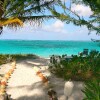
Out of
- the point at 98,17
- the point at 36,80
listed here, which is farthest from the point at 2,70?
the point at 98,17

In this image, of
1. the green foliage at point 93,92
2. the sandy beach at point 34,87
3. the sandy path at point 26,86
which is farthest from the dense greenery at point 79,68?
the green foliage at point 93,92

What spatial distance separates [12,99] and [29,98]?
0.55 m

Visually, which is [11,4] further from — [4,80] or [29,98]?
[29,98]

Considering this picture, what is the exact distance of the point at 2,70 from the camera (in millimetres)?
16359

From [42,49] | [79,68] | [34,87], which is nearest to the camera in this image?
[34,87]

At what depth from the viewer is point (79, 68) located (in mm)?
Answer: 13711

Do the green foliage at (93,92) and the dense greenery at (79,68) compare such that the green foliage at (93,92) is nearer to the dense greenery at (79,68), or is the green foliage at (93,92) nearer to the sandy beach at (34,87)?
the sandy beach at (34,87)

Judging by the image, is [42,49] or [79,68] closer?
[79,68]

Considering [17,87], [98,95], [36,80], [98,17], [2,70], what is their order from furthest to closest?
[2,70], [36,80], [17,87], [98,17], [98,95]

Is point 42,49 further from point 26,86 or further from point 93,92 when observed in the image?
point 93,92

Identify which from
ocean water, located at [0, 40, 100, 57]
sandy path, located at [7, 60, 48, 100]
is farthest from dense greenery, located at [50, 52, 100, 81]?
ocean water, located at [0, 40, 100, 57]

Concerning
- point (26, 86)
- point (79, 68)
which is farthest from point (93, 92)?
point (79, 68)

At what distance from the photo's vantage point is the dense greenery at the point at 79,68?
43.2 ft

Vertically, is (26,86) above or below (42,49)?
above
